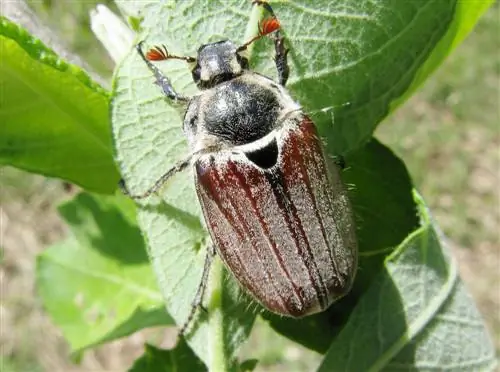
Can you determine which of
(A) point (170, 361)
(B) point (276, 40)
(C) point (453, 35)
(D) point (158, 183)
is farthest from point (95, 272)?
(C) point (453, 35)

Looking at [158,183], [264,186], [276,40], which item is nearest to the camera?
[276,40]

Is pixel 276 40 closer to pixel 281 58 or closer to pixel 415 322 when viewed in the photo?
pixel 281 58

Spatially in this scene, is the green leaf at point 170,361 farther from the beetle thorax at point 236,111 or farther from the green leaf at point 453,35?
the green leaf at point 453,35

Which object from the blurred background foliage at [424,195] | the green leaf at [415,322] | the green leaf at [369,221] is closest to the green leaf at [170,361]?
the green leaf at [369,221]

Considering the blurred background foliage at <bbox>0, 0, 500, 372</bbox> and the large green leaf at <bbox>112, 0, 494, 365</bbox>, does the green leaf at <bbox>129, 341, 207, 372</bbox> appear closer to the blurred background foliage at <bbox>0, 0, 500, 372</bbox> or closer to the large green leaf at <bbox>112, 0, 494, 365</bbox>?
the large green leaf at <bbox>112, 0, 494, 365</bbox>

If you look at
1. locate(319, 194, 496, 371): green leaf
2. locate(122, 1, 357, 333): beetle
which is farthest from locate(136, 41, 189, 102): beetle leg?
locate(319, 194, 496, 371): green leaf
